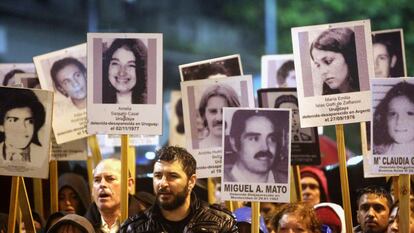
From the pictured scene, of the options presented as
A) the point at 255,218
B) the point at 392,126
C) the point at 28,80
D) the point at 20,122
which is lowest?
the point at 255,218

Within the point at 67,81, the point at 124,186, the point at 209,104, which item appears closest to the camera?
the point at 124,186

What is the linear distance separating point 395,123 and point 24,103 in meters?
2.37

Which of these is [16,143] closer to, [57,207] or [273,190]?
[57,207]

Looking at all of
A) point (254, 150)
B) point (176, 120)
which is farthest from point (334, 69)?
point (176, 120)

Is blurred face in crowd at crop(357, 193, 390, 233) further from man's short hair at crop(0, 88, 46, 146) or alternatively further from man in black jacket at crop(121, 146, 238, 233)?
man's short hair at crop(0, 88, 46, 146)

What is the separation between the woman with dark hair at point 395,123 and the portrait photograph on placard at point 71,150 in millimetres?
2608

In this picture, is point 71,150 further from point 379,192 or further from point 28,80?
point 379,192

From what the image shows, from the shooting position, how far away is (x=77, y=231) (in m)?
7.16

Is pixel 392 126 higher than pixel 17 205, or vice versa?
pixel 392 126

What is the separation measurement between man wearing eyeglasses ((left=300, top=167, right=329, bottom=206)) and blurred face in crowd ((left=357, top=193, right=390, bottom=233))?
131 cm

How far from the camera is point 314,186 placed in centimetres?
906

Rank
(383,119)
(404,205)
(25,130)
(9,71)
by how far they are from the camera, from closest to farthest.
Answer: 1. (404,205)
2. (383,119)
3. (25,130)
4. (9,71)

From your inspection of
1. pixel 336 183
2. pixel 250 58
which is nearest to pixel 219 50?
pixel 250 58

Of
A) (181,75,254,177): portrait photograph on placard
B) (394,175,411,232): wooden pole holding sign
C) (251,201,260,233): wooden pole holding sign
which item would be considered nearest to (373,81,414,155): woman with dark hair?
(394,175,411,232): wooden pole holding sign
